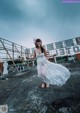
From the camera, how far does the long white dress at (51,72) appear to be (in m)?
3.55

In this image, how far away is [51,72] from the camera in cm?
370

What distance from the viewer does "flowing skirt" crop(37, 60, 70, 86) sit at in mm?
3547

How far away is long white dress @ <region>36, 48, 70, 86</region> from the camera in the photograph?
11.7ft

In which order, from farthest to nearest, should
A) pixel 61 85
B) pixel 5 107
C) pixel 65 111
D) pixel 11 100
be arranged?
pixel 61 85
pixel 11 100
pixel 5 107
pixel 65 111

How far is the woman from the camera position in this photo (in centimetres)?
356

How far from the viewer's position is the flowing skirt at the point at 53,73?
3.55 m

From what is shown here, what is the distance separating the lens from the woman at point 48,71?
3.56 m

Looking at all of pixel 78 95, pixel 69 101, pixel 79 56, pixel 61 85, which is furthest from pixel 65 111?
pixel 79 56

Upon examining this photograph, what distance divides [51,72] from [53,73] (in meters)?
0.06

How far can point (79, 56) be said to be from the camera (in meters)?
14.0

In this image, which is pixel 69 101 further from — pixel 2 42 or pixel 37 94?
pixel 2 42

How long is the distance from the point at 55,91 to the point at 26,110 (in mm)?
1018

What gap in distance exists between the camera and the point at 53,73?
3.67 m

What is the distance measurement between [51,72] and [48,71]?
0.28ft
